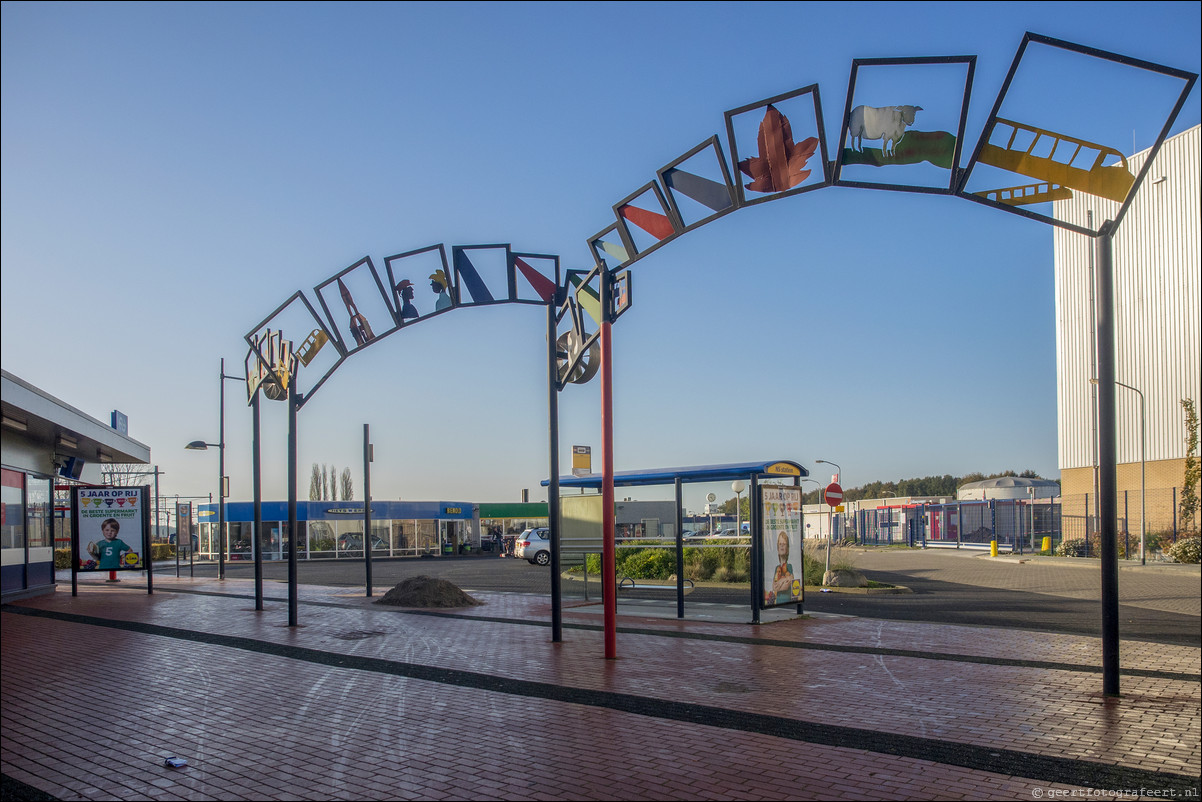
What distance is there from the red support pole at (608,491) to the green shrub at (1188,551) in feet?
83.0

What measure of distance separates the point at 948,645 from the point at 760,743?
5755 mm

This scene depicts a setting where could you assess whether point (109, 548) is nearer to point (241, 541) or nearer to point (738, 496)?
point (738, 496)

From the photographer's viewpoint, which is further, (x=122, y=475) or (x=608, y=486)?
(x=122, y=475)

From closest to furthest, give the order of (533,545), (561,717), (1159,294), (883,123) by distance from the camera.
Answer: (561,717)
(883,123)
(1159,294)
(533,545)

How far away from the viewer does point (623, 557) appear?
24219 mm

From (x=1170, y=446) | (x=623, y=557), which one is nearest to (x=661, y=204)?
(x=623, y=557)

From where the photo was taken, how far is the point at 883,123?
8453 mm

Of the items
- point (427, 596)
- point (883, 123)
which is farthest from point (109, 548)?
point (883, 123)

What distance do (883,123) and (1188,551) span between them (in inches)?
1033

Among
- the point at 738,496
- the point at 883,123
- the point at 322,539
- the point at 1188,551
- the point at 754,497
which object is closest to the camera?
the point at 883,123

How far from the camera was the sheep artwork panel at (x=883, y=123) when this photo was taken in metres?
8.40

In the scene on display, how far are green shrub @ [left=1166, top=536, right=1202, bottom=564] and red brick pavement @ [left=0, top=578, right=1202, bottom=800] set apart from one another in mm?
20197

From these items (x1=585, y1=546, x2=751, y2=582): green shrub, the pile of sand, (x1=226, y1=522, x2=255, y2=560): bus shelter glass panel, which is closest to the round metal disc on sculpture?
the pile of sand

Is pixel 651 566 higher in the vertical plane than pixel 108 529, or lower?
lower
